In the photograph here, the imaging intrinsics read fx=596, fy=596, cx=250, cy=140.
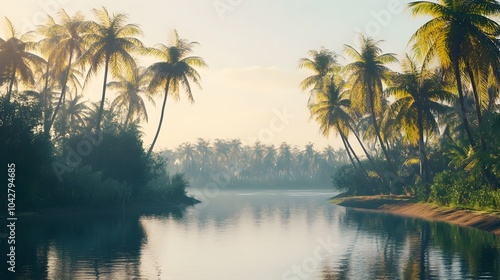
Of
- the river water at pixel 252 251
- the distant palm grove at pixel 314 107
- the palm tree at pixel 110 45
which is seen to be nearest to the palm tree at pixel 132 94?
the distant palm grove at pixel 314 107

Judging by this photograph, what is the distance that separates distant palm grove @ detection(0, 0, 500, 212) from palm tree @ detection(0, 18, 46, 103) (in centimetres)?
14

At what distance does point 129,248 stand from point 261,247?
7.61m

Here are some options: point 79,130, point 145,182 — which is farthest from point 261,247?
point 79,130

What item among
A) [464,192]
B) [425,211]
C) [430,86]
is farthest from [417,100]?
[464,192]

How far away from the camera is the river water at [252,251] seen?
24.7m

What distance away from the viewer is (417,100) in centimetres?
6316

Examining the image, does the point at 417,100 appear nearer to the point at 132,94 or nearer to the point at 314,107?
the point at 314,107

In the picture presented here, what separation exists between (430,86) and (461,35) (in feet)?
63.3

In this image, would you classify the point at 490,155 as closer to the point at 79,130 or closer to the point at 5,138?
the point at 5,138

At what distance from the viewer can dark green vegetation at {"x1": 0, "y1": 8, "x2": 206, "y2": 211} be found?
170 ft

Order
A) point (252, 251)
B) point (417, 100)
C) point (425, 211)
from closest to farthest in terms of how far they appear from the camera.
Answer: point (252, 251), point (425, 211), point (417, 100)

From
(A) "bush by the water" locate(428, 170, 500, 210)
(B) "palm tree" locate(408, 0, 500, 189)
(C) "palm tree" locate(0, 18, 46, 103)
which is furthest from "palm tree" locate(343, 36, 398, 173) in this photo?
(C) "palm tree" locate(0, 18, 46, 103)

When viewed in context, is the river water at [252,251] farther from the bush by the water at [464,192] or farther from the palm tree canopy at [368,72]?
the palm tree canopy at [368,72]

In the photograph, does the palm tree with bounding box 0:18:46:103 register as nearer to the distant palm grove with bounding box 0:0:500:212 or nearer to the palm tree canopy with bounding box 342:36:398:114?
the distant palm grove with bounding box 0:0:500:212
